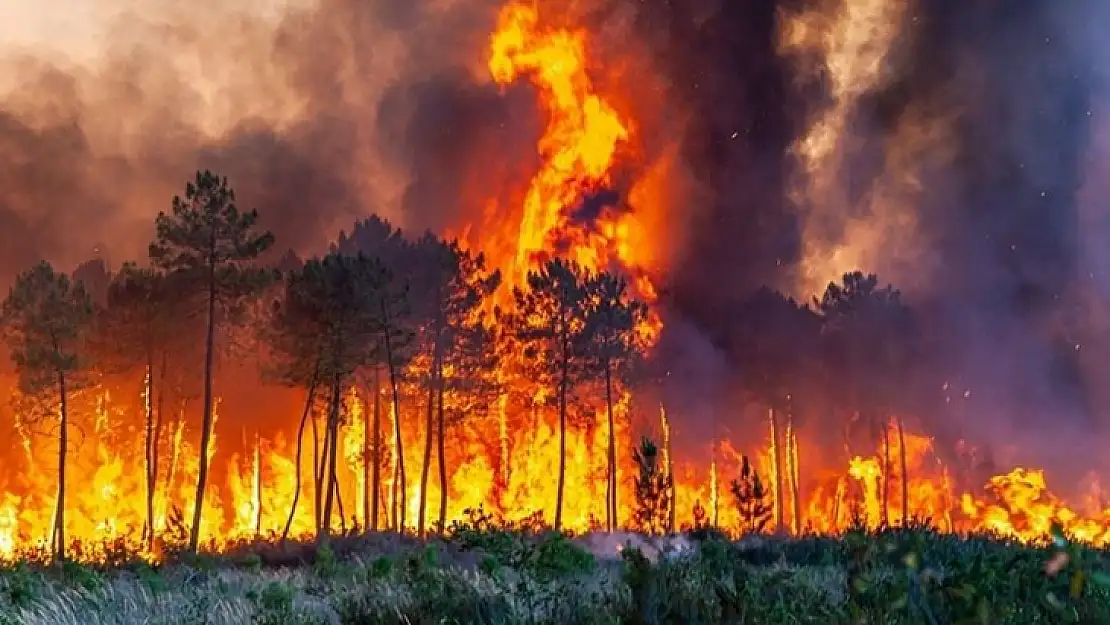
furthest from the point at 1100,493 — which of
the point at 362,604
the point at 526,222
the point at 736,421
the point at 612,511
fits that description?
the point at 362,604

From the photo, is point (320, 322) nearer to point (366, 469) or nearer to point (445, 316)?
point (445, 316)

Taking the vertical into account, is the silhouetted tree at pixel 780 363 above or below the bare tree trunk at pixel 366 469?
above

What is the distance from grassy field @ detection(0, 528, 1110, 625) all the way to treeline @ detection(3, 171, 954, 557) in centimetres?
1758

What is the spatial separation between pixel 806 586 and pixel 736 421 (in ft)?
177

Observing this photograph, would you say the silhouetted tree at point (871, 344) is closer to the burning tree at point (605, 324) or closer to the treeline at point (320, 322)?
the treeline at point (320, 322)

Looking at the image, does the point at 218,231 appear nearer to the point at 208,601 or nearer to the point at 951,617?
the point at 208,601

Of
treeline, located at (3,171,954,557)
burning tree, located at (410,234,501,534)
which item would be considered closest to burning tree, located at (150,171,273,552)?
treeline, located at (3,171,954,557)

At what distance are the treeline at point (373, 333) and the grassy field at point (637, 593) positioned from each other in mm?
17582

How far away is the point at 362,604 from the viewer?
9.27m

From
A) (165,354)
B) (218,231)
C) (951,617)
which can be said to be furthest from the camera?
(165,354)

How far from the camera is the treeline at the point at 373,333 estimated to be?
32688 millimetres

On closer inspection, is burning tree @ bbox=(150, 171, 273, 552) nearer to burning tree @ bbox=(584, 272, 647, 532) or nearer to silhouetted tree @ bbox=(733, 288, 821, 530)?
burning tree @ bbox=(584, 272, 647, 532)

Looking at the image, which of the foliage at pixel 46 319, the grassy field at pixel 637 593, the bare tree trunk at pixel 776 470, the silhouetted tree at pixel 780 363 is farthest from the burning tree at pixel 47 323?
the silhouetted tree at pixel 780 363

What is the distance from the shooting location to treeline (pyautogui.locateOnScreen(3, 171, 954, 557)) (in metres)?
32.7
